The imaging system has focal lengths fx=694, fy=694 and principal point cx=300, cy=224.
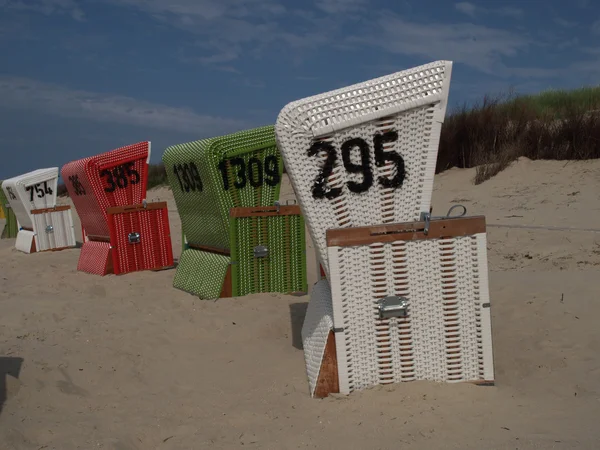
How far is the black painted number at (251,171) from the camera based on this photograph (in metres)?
7.00

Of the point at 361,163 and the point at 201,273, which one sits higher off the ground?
the point at 361,163

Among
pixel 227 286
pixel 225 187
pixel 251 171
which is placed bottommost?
pixel 227 286

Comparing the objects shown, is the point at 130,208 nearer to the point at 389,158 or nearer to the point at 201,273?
the point at 201,273

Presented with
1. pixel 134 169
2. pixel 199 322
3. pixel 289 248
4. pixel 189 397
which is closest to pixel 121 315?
pixel 199 322

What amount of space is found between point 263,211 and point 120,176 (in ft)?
11.1

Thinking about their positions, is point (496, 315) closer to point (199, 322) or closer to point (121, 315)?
point (199, 322)

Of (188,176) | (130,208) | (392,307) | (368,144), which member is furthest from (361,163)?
(130,208)

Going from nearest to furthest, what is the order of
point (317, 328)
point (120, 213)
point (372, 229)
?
point (372, 229) < point (317, 328) < point (120, 213)

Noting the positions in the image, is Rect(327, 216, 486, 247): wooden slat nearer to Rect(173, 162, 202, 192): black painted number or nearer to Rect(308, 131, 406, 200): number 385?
Rect(308, 131, 406, 200): number 385

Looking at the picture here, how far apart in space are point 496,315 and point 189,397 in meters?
2.55

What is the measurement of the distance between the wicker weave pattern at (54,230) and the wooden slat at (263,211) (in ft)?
23.5

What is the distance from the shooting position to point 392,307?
3.94 metres

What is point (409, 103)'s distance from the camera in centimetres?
403

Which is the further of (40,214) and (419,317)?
(40,214)
